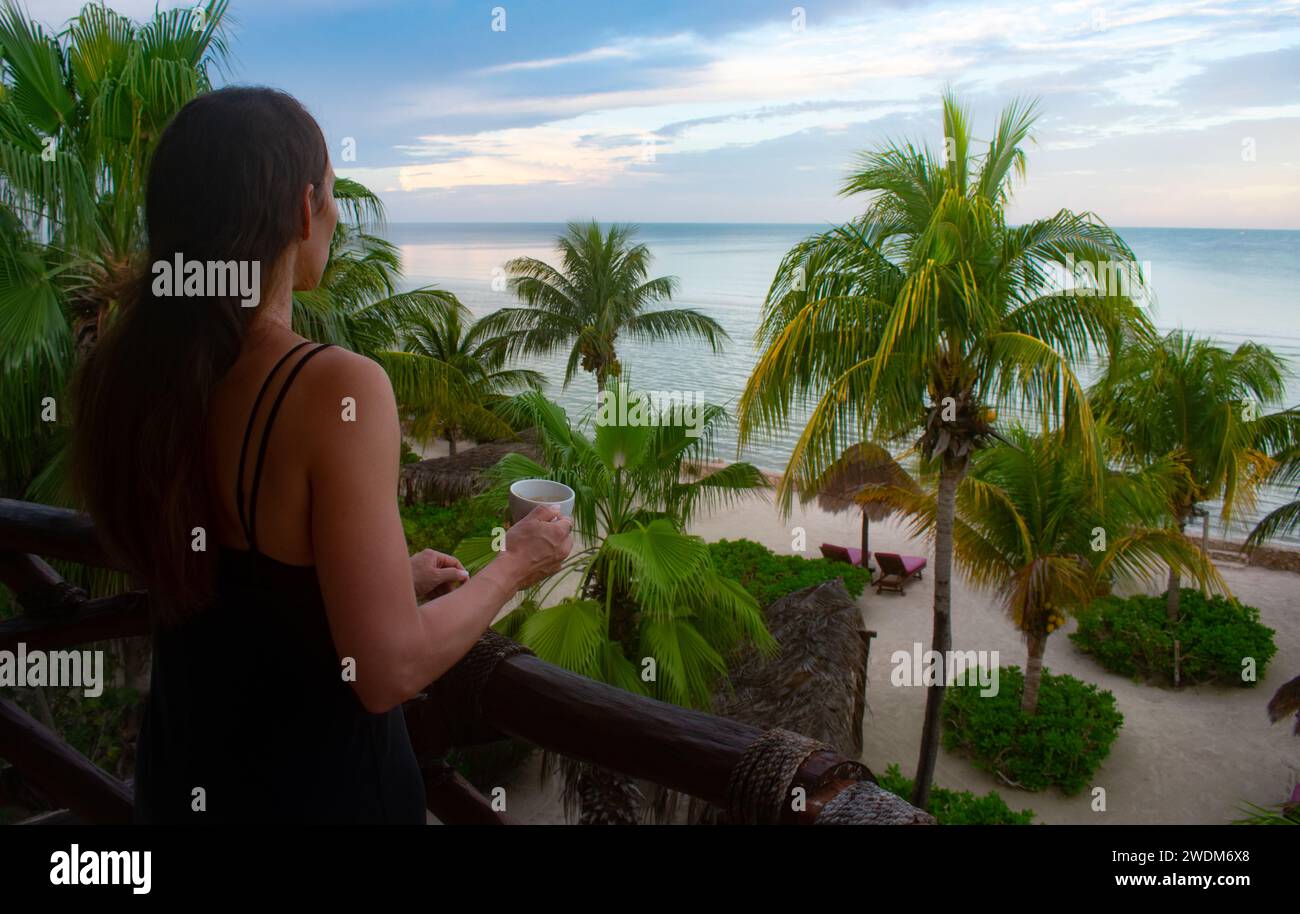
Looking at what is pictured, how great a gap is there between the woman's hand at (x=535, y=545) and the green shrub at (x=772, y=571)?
14045 mm

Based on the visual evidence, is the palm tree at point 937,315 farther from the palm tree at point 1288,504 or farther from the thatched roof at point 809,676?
the palm tree at point 1288,504

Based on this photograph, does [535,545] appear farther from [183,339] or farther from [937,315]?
[937,315]

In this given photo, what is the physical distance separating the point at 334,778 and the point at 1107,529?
1419 cm

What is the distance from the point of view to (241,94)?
3.91 ft

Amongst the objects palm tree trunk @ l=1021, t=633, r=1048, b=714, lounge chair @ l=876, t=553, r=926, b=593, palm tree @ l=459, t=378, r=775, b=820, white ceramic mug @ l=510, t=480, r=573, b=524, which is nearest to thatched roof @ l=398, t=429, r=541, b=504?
lounge chair @ l=876, t=553, r=926, b=593

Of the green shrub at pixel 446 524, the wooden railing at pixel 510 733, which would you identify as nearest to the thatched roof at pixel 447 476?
the green shrub at pixel 446 524

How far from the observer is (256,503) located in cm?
108

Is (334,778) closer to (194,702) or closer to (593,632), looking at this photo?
(194,702)

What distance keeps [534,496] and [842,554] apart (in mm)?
19983

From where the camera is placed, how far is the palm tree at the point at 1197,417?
16891 mm

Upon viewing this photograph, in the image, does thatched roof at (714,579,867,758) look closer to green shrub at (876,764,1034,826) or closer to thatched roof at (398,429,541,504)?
green shrub at (876,764,1034,826)

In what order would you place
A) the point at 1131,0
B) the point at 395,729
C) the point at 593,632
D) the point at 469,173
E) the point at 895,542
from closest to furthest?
the point at 395,729 < the point at 593,632 < the point at 895,542 < the point at 469,173 < the point at 1131,0

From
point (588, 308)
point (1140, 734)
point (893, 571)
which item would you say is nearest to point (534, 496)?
point (1140, 734)
